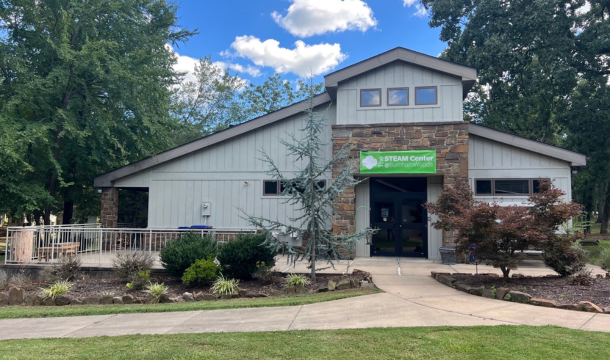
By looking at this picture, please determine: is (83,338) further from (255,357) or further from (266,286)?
(266,286)

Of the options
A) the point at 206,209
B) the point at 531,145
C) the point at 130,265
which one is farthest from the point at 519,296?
the point at 206,209

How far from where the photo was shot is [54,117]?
44.4ft

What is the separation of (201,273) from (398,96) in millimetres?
8182

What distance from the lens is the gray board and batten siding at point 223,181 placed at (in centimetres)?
1375

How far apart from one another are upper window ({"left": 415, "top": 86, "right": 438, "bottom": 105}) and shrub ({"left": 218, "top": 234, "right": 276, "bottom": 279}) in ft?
22.9

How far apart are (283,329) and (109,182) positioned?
11415mm

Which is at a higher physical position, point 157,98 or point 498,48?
point 498,48

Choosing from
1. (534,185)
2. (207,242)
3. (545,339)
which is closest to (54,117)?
(207,242)

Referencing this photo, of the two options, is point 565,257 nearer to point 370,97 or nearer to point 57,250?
point 370,97

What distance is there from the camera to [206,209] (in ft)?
46.1

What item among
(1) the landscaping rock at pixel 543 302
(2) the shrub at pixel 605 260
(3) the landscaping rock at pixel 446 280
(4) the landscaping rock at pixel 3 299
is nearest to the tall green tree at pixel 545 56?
(2) the shrub at pixel 605 260

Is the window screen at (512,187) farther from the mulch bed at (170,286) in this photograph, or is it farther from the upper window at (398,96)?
the mulch bed at (170,286)

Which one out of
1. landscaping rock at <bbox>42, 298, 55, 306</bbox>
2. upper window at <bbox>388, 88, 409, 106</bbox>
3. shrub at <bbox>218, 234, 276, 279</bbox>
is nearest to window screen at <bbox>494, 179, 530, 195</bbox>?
upper window at <bbox>388, 88, 409, 106</bbox>

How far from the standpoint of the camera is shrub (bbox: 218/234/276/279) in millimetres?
8625
